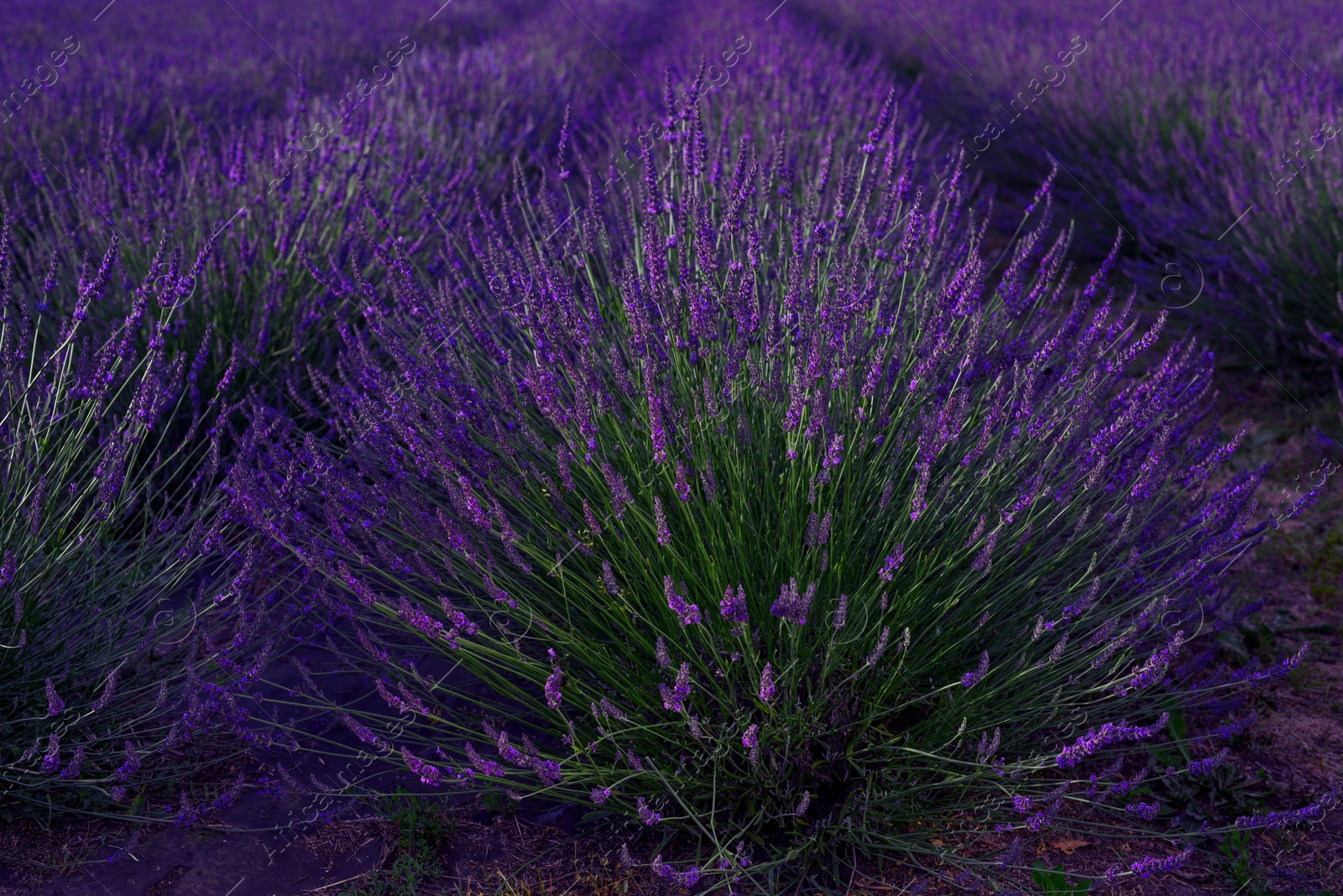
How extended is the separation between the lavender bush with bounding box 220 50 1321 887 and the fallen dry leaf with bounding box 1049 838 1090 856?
0.22 feet

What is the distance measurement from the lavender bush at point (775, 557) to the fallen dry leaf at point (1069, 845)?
0.22 feet

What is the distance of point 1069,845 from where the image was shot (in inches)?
79.3

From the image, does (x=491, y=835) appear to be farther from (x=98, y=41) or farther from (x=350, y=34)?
(x=350, y=34)

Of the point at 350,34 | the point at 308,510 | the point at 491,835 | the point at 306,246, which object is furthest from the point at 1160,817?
the point at 350,34

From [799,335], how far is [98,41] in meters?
9.52

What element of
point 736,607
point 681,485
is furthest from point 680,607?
point 681,485

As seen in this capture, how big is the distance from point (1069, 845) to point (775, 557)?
0.85m

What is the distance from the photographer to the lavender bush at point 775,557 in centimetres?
181

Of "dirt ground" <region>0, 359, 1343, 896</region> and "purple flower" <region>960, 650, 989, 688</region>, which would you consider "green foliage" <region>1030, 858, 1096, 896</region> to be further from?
"purple flower" <region>960, 650, 989, 688</region>

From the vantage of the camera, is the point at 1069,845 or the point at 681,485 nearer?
the point at 681,485

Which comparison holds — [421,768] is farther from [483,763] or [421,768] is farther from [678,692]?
[678,692]

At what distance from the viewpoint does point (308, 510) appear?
298cm

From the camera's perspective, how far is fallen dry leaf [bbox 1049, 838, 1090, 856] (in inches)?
79.0

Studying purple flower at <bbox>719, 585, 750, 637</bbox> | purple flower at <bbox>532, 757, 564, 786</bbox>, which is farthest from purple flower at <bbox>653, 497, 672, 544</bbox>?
purple flower at <bbox>532, 757, 564, 786</bbox>
